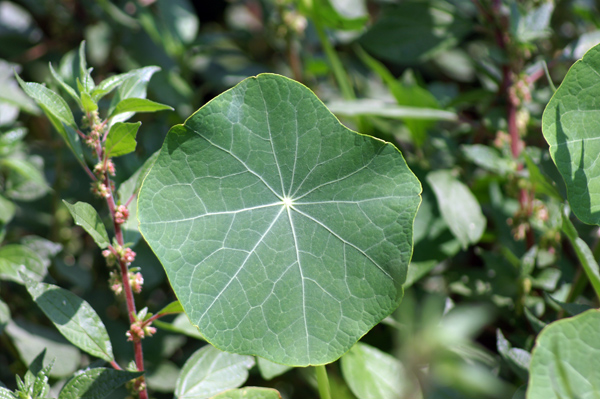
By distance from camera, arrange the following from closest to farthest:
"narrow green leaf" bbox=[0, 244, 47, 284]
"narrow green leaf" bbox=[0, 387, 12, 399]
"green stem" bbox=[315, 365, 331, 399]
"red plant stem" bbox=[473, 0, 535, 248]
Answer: "narrow green leaf" bbox=[0, 387, 12, 399]
"green stem" bbox=[315, 365, 331, 399]
"narrow green leaf" bbox=[0, 244, 47, 284]
"red plant stem" bbox=[473, 0, 535, 248]

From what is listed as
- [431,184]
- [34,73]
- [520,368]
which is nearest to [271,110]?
[431,184]

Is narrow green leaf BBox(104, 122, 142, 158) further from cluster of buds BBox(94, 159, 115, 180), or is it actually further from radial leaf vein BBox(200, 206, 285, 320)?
radial leaf vein BBox(200, 206, 285, 320)

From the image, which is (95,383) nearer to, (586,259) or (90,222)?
(90,222)

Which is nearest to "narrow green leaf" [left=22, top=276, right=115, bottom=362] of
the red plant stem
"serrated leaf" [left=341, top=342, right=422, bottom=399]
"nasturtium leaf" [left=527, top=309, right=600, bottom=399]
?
"serrated leaf" [left=341, top=342, right=422, bottom=399]

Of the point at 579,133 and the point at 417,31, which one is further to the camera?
the point at 417,31

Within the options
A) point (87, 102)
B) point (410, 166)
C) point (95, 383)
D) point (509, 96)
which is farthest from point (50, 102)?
point (509, 96)

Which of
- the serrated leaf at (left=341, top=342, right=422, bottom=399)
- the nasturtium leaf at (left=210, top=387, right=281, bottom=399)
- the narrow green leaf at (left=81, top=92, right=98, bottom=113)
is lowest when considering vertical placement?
the serrated leaf at (left=341, top=342, right=422, bottom=399)

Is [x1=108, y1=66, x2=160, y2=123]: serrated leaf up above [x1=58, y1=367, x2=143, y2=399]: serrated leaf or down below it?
above
